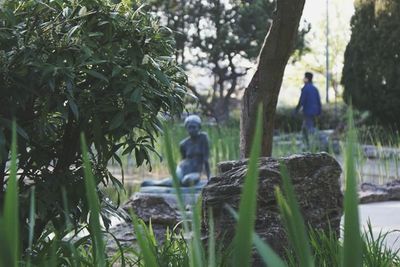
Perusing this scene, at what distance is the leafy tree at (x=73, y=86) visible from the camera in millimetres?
2799

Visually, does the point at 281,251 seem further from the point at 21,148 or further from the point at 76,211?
the point at 21,148

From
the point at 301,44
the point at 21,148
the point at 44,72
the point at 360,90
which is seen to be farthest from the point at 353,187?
the point at 301,44

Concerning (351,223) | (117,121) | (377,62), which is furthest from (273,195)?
(377,62)

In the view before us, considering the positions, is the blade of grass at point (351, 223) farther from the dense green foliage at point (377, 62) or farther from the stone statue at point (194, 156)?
the dense green foliage at point (377, 62)

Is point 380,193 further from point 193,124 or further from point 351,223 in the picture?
point 351,223

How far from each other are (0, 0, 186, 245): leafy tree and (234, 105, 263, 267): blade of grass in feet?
6.46

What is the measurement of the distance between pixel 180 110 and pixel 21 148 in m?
0.77

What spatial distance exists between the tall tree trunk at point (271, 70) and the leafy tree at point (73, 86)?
1.34 metres

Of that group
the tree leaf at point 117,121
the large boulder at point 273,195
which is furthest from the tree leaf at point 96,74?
the large boulder at point 273,195

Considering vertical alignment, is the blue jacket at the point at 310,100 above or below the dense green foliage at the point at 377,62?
below

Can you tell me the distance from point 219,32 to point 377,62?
591 cm

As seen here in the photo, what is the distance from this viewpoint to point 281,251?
338cm

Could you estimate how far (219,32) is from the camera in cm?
2108

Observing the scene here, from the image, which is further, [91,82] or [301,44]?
[301,44]
